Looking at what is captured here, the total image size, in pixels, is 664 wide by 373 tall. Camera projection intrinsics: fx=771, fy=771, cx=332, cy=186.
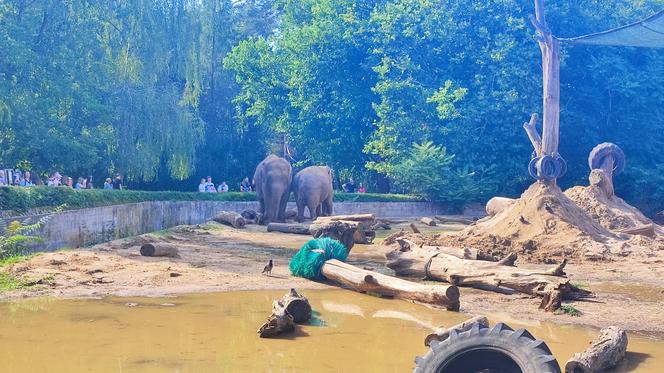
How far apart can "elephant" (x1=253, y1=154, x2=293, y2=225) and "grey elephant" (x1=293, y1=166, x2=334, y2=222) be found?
67 centimetres

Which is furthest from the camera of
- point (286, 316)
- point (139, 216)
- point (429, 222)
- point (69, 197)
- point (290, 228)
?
point (429, 222)

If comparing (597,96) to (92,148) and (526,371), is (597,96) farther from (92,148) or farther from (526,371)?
(526,371)

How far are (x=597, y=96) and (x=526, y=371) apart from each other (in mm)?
35340

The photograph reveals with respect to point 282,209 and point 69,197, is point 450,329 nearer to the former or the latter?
point 69,197

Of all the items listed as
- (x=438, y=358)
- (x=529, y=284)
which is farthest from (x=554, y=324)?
(x=438, y=358)

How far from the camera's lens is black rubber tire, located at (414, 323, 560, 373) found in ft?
19.5

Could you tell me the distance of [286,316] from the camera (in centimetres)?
823

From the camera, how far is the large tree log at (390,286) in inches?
386

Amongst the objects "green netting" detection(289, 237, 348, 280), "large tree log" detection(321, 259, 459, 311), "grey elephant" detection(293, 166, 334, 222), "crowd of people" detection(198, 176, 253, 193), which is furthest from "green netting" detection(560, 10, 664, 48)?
"crowd of people" detection(198, 176, 253, 193)

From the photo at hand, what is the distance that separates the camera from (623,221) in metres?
20.9

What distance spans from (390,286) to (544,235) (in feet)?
25.8

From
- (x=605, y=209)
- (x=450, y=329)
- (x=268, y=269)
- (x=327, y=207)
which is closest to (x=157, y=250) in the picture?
(x=268, y=269)

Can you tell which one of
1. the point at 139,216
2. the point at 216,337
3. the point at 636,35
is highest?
the point at 636,35

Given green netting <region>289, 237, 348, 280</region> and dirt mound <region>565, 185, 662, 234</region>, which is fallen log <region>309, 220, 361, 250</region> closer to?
green netting <region>289, 237, 348, 280</region>
